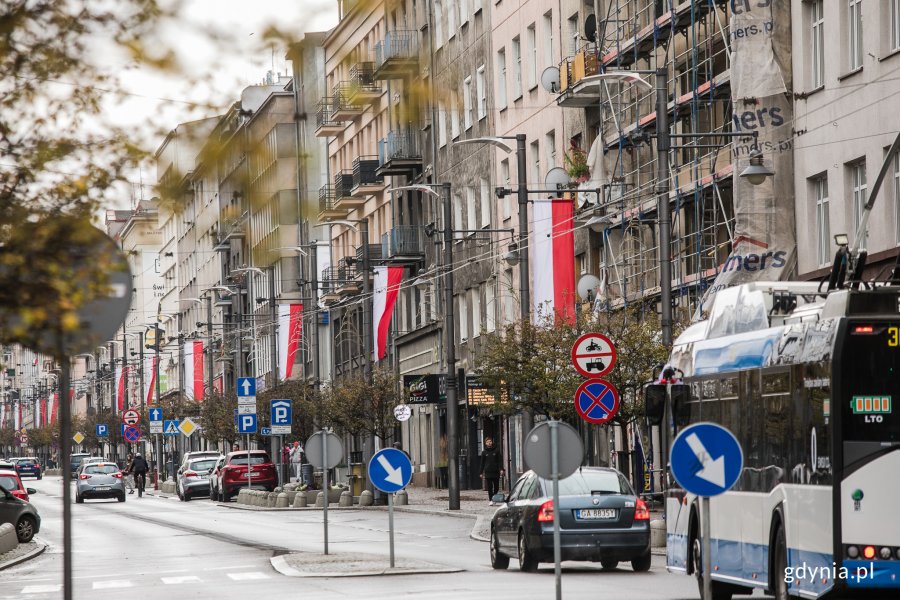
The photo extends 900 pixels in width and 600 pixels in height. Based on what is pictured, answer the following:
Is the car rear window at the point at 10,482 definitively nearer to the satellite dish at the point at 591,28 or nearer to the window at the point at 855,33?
the satellite dish at the point at 591,28

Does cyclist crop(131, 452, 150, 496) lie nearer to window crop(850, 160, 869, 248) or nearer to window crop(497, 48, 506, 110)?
window crop(497, 48, 506, 110)

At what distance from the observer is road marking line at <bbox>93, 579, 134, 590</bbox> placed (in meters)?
24.6

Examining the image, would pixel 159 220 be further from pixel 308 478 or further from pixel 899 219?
pixel 308 478

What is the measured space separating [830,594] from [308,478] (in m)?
51.6

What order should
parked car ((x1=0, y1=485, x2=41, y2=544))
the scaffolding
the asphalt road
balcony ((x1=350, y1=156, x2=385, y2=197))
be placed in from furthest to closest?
balcony ((x1=350, y1=156, x2=385, y2=197))
the scaffolding
parked car ((x1=0, y1=485, x2=41, y2=544))
the asphalt road

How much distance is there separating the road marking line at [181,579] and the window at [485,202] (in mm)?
38133

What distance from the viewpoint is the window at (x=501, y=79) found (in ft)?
199

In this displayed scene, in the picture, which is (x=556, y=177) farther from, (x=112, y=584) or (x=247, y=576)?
(x=112, y=584)

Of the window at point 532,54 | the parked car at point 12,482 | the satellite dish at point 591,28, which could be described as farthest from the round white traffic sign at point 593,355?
the window at point 532,54

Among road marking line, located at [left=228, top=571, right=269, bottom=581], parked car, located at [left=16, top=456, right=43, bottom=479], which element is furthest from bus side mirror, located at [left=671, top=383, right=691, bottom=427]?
parked car, located at [left=16, top=456, right=43, bottom=479]

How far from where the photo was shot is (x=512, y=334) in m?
38.5

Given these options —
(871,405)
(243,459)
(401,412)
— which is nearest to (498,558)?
(871,405)

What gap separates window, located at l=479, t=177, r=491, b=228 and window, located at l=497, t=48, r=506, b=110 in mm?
3462

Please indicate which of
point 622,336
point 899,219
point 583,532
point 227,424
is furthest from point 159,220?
point 227,424
